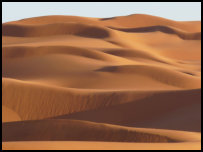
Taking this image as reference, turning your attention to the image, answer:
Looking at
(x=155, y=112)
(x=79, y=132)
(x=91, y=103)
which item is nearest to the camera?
(x=79, y=132)

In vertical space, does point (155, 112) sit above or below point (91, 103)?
above

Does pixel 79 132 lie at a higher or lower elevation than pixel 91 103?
higher

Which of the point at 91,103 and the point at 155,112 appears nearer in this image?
the point at 155,112

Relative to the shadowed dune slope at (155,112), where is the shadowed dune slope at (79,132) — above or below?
above

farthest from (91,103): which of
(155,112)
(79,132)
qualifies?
(79,132)

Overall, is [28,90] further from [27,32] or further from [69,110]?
[27,32]

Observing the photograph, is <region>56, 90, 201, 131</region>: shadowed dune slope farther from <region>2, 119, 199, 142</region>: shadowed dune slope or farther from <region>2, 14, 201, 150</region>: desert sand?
<region>2, 119, 199, 142</region>: shadowed dune slope

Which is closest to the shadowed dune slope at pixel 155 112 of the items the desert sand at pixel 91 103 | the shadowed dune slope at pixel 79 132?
the desert sand at pixel 91 103

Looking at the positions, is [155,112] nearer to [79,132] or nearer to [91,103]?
[91,103]

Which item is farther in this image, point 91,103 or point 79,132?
point 91,103

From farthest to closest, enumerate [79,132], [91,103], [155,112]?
[91,103], [155,112], [79,132]

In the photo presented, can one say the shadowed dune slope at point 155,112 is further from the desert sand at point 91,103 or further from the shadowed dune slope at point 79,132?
the shadowed dune slope at point 79,132

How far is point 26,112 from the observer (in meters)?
18.0

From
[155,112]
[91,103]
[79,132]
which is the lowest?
[91,103]
